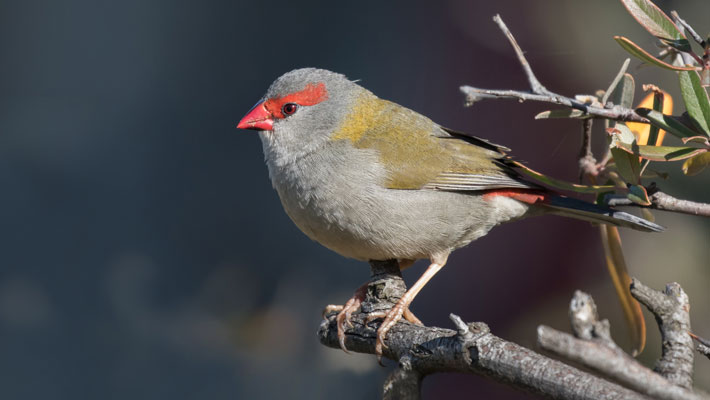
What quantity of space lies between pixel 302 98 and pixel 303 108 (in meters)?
0.05

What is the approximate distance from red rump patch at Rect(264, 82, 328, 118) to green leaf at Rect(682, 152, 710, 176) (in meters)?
1.88

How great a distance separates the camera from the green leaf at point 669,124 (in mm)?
2000

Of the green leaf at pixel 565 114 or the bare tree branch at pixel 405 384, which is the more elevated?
the green leaf at pixel 565 114

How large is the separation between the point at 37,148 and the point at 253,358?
246cm

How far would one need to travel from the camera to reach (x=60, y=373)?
16.6 feet

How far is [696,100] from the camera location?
6.36ft

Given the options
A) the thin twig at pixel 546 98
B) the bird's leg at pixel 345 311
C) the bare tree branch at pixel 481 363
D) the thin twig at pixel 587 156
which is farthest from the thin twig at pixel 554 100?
the bird's leg at pixel 345 311

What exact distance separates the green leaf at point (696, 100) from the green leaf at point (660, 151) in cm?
6

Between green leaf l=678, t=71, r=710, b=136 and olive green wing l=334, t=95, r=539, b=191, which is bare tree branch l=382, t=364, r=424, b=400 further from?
olive green wing l=334, t=95, r=539, b=191

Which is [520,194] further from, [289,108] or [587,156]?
[289,108]

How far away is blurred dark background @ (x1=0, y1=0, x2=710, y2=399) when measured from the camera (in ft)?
13.0

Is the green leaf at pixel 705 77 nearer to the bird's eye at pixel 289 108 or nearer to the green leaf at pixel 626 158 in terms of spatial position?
the green leaf at pixel 626 158

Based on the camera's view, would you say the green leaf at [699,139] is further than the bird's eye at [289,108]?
No

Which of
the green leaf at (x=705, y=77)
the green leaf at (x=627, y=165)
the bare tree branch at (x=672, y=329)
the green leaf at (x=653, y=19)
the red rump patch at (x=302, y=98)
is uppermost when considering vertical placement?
the green leaf at (x=653, y=19)
